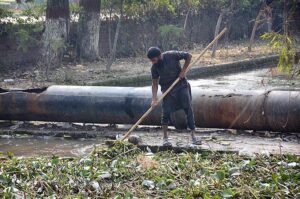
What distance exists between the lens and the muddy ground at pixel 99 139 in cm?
960

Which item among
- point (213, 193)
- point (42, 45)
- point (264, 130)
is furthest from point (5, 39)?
point (213, 193)

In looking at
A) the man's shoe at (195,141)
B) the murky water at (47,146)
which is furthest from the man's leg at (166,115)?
the murky water at (47,146)

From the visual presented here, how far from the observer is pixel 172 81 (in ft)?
32.4

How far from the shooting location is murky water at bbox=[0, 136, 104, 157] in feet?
33.8

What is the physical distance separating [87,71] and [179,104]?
836cm

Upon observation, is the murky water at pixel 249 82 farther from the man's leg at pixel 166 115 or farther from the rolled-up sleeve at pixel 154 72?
the rolled-up sleeve at pixel 154 72

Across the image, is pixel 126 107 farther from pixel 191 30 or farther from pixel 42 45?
pixel 191 30

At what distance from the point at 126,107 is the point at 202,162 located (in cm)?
331

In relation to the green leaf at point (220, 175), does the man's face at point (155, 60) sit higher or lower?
higher

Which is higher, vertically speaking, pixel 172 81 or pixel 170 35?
pixel 170 35

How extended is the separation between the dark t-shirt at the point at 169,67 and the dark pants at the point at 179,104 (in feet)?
0.52

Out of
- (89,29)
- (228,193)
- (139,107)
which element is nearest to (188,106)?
(139,107)

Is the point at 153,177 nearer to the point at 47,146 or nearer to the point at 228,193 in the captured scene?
the point at 228,193

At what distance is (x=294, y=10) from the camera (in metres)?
7.59
